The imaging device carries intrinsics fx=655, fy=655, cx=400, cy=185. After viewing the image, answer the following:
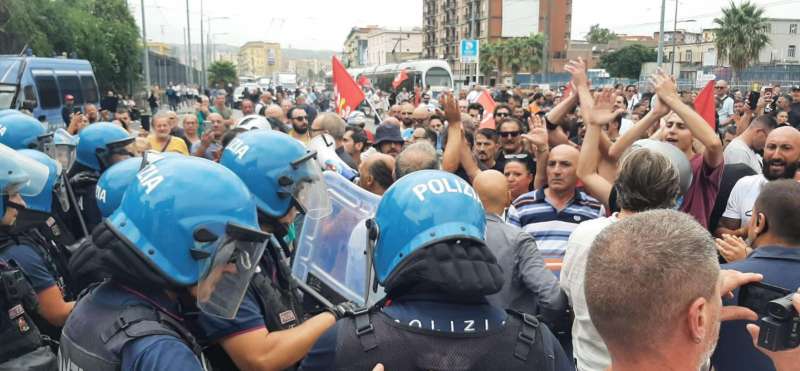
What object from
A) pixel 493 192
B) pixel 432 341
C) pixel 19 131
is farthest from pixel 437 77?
pixel 432 341

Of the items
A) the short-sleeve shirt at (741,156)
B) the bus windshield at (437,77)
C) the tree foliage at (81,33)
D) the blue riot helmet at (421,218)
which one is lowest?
the short-sleeve shirt at (741,156)

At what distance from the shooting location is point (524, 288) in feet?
→ 10.1

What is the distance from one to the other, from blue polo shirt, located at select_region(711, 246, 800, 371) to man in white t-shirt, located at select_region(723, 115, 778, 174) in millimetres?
3183

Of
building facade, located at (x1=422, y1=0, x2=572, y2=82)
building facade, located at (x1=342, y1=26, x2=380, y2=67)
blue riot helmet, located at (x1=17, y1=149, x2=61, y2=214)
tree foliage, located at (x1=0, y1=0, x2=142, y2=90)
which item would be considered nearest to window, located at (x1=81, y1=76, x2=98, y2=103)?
tree foliage, located at (x1=0, y1=0, x2=142, y2=90)

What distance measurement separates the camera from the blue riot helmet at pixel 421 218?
1.86m

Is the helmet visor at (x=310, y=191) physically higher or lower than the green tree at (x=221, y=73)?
lower

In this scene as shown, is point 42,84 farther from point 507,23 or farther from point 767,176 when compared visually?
point 507,23

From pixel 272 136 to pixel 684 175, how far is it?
2.16 metres

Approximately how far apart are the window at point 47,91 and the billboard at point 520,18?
238 feet

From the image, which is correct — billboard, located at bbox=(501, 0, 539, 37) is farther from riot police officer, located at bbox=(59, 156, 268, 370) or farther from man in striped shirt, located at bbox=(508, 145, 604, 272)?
riot police officer, located at bbox=(59, 156, 268, 370)

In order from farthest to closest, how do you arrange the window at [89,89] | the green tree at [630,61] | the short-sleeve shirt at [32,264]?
the green tree at [630,61] < the window at [89,89] < the short-sleeve shirt at [32,264]

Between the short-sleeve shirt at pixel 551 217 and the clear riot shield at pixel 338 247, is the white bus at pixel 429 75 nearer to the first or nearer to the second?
the short-sleeve shirt at pixel 551 217

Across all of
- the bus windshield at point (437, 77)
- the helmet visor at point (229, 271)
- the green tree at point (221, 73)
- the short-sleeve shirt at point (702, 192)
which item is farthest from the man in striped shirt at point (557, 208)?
the green tree at point (221, 73)

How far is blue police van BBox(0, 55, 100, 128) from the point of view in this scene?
52.4 feet
